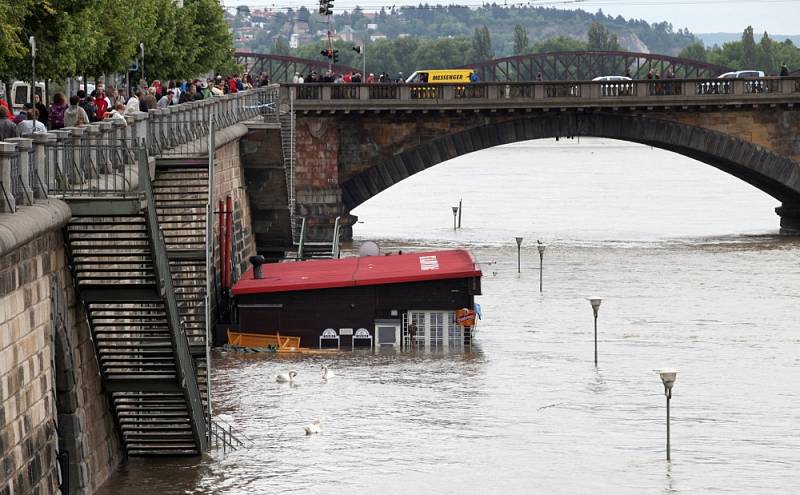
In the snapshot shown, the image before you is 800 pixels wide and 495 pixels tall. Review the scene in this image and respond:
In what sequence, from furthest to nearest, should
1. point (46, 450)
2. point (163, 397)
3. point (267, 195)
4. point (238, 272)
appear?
point (267, 195) < point (238, 272) < point (163, 397) < point (46, 450)

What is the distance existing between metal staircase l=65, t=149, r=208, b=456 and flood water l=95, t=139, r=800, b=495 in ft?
2.41

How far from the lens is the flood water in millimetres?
33469

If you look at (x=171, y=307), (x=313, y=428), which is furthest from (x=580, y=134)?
(x=171, y=307)

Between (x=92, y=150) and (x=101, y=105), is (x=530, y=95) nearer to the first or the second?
(x=101, y=105)

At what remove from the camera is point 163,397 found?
3089cm

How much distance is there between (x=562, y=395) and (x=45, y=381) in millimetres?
17819

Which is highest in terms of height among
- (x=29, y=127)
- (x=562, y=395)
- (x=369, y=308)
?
(x=29, y=127)

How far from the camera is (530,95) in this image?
8044cm

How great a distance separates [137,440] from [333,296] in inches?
691

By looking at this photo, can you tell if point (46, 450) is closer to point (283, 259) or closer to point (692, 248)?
point (283, 259)

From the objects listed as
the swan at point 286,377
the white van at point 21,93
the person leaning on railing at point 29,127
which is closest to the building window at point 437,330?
A: the swan at point 286,377

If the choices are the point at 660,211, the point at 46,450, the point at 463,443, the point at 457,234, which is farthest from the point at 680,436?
the point at 660,211

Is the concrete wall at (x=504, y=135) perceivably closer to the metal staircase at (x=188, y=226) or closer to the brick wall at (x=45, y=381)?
the metal staircase at (x=188, y=226)

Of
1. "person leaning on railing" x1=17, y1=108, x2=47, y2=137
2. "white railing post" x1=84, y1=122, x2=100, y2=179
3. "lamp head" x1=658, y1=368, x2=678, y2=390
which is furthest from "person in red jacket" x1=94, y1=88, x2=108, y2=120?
"lamp head" x1=658, y1=368, x2=678, y2=390
